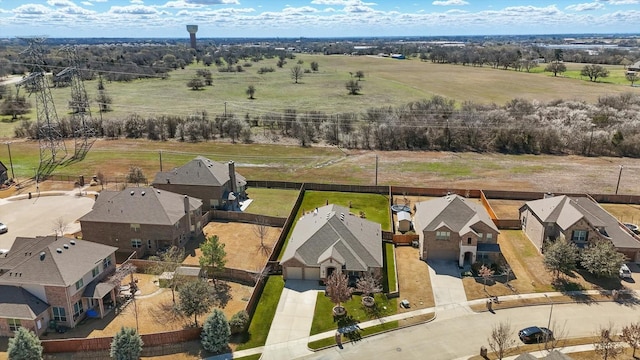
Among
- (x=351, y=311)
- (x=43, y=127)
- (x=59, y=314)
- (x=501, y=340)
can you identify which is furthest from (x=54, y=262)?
(x=43, y=127)

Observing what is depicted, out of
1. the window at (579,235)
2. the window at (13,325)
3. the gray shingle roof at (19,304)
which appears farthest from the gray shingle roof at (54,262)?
the window at (579,235)

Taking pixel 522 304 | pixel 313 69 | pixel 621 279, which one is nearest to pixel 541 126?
pixel 621 279

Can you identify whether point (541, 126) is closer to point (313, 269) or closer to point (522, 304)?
point (522, 304)

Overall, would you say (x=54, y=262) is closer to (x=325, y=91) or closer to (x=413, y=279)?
(x=413, y=279)

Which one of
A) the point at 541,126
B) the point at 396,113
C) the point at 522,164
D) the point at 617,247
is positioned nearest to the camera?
the point at 617,247

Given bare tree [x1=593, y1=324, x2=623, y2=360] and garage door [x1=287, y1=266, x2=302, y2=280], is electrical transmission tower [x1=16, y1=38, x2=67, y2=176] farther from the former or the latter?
bare tree [x1=593, y1=324, x2=623, y2=360]

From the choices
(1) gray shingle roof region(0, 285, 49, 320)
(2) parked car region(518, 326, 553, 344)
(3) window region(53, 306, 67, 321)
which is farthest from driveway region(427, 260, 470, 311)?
(1) gray shingle roof region(0, 285, 49, 320)

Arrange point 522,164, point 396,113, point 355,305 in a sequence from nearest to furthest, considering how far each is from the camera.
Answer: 1. point 355,305
2. point 522,164
3. point 396,113
